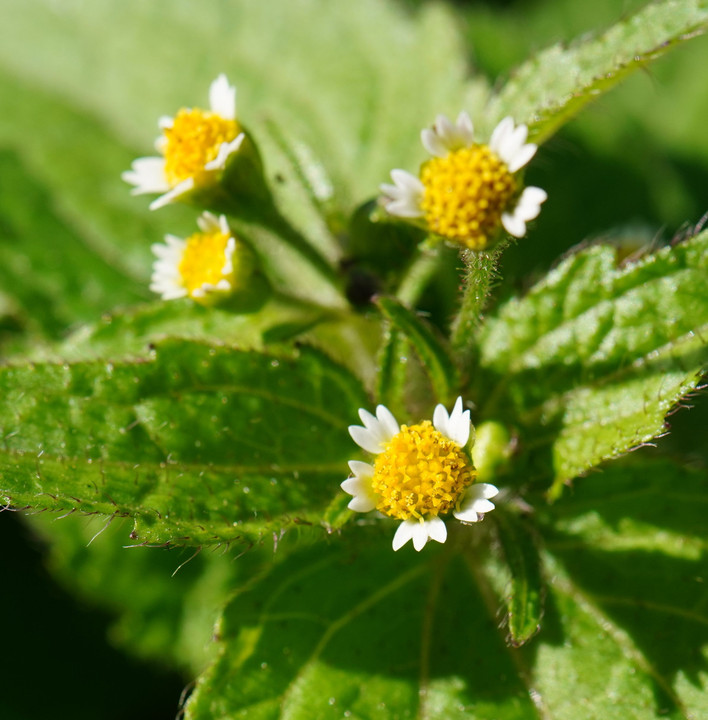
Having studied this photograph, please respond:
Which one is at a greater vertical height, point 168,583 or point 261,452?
point 168,583

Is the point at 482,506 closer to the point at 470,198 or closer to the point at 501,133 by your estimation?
the point at 470,198

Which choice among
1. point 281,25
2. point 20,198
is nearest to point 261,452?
point 20,198

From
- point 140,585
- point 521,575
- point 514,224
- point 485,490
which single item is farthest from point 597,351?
point 140,585

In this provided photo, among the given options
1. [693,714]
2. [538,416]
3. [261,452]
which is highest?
[261,452]

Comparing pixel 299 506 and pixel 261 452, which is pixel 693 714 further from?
pixel 261 452

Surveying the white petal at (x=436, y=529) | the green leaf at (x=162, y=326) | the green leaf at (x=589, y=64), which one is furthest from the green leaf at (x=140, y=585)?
the green leaf at (x=589, y=64)

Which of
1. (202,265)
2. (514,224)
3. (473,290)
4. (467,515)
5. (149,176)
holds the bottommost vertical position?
(467,515)

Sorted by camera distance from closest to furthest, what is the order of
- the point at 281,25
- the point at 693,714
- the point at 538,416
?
the point at 693,714, the point at 538,416, the point at 281,25

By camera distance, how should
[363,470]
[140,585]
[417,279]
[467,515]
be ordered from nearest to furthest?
[467,515] → [363,470] → [417,279] → [140,585]
